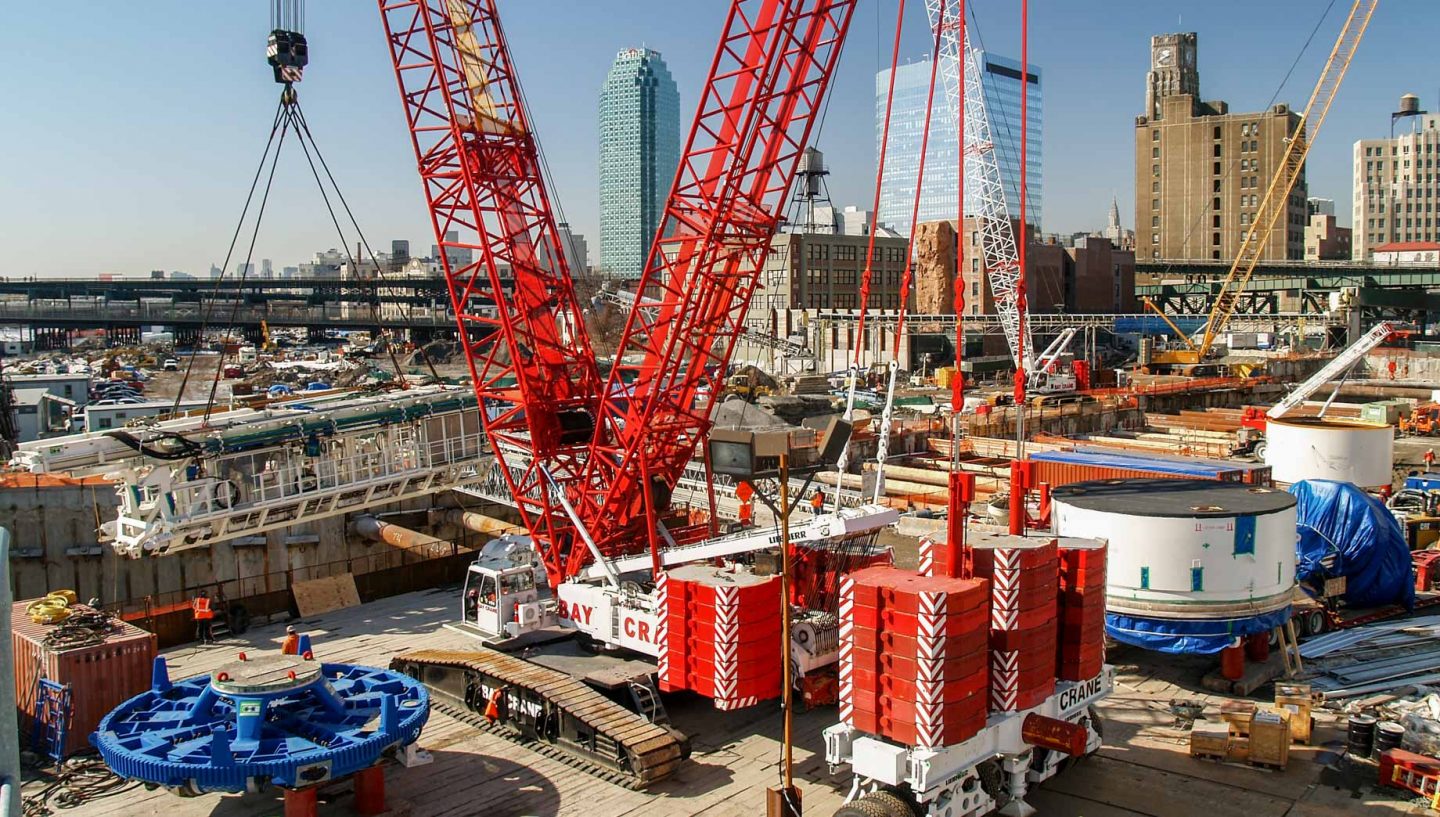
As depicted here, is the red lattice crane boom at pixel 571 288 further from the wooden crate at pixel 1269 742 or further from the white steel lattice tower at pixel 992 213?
the white steel lattice tower at pixel 992 213

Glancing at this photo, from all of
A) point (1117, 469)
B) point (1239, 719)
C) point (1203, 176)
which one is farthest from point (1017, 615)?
point (1203, 176)

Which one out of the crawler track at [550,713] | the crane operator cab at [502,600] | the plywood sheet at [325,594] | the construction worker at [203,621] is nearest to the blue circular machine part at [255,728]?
the crawler track at [550,713]

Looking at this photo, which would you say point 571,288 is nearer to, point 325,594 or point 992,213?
point 325,594

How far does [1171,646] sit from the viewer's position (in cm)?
1770

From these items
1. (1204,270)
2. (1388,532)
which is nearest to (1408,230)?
(1204,270)

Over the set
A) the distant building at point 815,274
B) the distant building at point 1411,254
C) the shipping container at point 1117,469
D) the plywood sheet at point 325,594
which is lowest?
the plywood sheet at point 325,594

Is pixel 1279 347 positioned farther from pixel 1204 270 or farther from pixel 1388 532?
pixel 1388 532

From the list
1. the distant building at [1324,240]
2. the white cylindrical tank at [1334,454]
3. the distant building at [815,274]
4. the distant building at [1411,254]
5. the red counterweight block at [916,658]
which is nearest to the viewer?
the red counterweight block at [916,658]

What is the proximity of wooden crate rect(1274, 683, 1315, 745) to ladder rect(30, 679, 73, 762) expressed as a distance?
57.4 ft

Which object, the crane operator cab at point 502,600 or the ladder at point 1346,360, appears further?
the ladder at point 1346,360

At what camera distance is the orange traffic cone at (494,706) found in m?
16.8

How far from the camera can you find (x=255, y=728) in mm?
12906

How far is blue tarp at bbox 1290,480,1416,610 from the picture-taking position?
854 inches

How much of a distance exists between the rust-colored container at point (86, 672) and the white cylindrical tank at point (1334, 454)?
2510 cm
